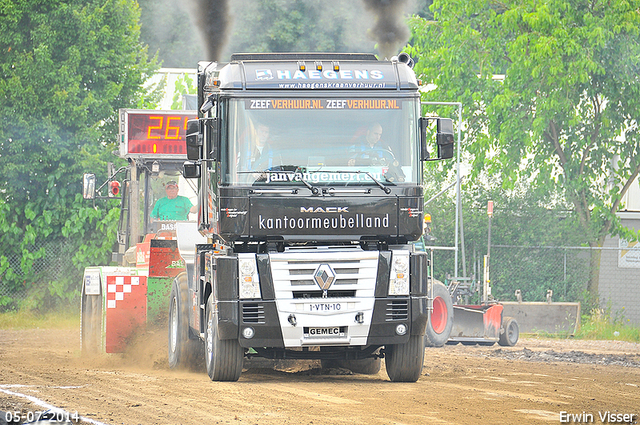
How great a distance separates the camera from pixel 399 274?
10.4 meters

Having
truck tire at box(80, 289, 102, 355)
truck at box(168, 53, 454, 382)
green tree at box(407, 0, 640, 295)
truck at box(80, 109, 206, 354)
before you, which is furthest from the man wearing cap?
green tree at box(407, 0, 640, 295)

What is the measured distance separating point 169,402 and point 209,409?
63cm

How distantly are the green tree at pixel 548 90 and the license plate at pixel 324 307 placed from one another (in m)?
13.4

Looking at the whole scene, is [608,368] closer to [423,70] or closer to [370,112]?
[370,112]

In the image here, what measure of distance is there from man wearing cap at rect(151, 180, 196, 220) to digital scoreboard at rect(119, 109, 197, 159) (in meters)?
0.58

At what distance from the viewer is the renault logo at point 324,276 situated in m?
10.1

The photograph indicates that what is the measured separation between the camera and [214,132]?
10375 millimetres

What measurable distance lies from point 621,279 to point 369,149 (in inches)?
616

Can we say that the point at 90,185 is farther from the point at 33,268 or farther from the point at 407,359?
the point at 33,268

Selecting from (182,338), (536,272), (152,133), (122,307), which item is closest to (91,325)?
(122,307)

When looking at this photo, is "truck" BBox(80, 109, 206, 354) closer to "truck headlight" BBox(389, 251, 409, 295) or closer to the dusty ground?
the dusty ground

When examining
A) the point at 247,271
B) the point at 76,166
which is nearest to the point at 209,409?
the point at 247,271

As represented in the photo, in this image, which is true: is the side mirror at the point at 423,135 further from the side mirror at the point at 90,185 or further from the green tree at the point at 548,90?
the green tree at the point at 548,90

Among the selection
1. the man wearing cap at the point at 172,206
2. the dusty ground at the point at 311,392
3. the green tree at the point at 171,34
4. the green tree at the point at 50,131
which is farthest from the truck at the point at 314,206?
the green tree at the point at 171,34
